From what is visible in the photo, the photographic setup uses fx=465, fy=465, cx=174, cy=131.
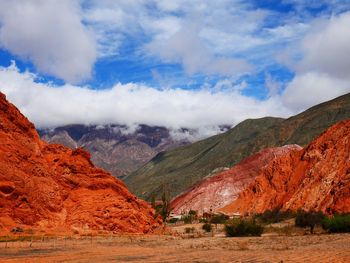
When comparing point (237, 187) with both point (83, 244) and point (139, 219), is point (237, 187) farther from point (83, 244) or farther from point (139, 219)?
point (83, 244)

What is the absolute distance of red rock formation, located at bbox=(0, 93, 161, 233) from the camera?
39.3m

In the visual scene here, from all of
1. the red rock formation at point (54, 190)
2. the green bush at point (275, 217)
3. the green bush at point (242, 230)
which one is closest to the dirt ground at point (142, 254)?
the red rock formation at point (54, 190)

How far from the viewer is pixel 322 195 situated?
248 feet

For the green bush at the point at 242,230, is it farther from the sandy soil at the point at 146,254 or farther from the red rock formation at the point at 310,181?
the red rock formation at the point at 310,181

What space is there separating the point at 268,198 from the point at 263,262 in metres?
83.8

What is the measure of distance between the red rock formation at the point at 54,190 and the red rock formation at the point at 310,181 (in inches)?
1311

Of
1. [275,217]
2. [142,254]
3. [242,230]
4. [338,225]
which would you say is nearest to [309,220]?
[338,225]

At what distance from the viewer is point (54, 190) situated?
142ft

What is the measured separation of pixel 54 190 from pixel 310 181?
54.8m

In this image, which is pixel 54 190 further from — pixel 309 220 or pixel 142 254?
pixel 309 220

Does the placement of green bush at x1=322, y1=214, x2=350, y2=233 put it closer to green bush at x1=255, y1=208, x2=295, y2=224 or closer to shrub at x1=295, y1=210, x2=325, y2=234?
shrub at x1=295, y1=210, x2=325, y2=234

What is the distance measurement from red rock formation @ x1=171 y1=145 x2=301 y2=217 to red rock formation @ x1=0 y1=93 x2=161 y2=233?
69.6m

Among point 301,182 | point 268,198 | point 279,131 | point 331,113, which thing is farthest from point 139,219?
point 279,131

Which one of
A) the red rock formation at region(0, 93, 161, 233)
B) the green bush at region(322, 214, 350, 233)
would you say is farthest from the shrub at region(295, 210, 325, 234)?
the red rock formation at region(0, 93, 161, 233)
